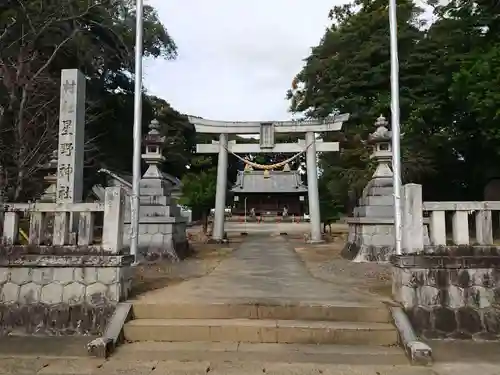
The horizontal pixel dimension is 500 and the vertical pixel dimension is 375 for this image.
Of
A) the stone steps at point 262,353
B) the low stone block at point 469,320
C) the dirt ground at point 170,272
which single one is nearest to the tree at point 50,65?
the dirt ground at point 170,272

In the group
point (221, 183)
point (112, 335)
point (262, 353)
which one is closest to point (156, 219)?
point (112, 335)

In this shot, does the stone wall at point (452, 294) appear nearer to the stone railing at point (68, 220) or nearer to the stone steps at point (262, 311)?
the stone steps at point (262, 311)

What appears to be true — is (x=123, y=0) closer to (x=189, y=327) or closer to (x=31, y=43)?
(x=31, y=43)

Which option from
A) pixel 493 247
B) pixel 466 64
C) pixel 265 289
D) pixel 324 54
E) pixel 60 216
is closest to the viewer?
pixel 493 247

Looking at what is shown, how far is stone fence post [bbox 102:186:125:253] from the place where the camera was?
19.3 feet

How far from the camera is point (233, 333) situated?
5.24 meters

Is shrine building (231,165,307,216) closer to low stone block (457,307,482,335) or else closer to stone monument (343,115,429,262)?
stone monument (343,115,429,262)

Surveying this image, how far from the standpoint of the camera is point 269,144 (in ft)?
57.8

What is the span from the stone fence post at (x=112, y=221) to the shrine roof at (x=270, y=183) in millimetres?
33797

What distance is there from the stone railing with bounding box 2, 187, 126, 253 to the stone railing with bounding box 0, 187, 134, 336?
1cm

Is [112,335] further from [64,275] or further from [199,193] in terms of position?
[199,193]

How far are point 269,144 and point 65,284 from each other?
1260 centimetres

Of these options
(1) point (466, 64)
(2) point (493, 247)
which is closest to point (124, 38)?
(1) point (466, 64)

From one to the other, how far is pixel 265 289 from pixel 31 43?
1272cm
